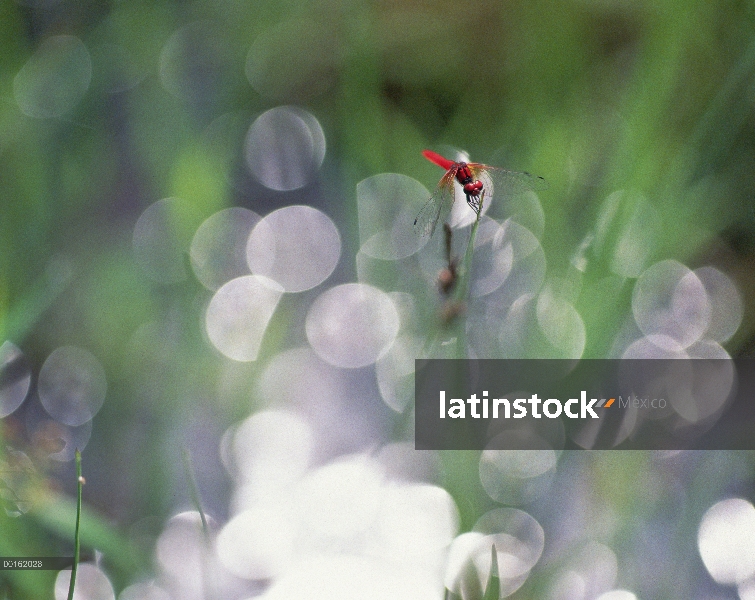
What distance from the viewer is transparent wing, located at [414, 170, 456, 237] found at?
30.2 inches

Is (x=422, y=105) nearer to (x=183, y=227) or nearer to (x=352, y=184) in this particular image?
(x=352, y=184)

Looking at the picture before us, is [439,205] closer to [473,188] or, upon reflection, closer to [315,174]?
[473,188]

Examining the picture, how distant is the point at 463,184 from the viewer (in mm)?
725

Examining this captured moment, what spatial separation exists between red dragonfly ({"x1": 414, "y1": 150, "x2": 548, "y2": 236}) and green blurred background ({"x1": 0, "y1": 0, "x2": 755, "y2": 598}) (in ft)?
0.16

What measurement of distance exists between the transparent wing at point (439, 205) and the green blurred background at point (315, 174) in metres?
0.10

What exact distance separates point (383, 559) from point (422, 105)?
692 mm

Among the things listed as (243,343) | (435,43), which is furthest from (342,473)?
(435,43)

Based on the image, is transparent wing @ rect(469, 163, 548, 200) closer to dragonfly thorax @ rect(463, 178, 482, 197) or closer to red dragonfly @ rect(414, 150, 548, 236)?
red dragonfly @ rect(414, 150, 548, 236)

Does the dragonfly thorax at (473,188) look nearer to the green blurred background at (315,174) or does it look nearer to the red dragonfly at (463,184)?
the red dragonfly at (463,184)

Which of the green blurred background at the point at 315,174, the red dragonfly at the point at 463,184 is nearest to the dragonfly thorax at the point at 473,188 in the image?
the red dragonfly at the point at 463,184

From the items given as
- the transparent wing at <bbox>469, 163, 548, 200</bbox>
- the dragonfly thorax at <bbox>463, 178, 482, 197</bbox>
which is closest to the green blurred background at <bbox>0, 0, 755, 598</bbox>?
the transparent wing at <bbox>469, 163, 548, 200</bbox>

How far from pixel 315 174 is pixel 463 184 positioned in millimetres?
367

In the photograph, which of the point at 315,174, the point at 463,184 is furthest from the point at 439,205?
the point at 315,174

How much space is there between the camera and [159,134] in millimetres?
947
